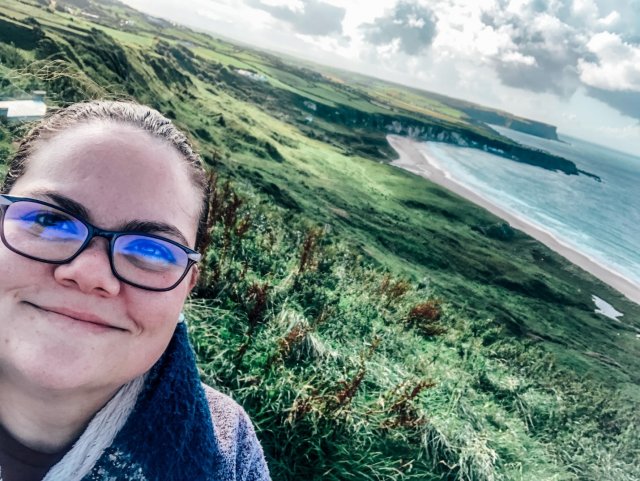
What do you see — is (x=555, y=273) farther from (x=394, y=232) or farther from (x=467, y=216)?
(x=394, y=232)

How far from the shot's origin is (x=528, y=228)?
120 ft

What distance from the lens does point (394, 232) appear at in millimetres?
21312

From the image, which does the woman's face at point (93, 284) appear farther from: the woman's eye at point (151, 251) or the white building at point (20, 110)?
the white building at point (20, 110)

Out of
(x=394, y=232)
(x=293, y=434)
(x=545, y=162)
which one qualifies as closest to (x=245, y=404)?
(x=293, y=434)

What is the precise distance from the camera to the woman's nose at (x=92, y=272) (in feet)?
3.22

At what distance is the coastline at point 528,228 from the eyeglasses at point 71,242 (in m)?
34.1

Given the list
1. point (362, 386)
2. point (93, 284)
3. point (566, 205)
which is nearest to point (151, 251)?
point (93, 284)

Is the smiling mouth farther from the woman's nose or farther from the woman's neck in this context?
the woman's neck

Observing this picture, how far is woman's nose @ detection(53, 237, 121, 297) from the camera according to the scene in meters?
0.98

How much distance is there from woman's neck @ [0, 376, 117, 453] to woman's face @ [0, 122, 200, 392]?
0.04 meters

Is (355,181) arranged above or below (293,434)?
below

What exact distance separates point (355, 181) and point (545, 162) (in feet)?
260

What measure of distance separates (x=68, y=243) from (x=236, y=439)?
0.82 m

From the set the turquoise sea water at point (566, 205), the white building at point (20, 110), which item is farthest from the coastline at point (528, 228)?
the white building at point (20, 110)
